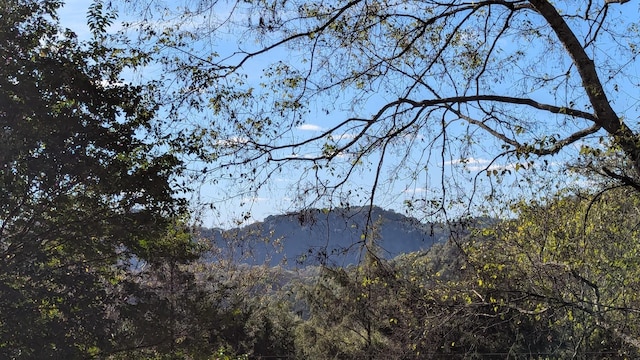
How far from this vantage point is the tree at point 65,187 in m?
6.93

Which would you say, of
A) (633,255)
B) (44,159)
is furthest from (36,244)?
(633,255)

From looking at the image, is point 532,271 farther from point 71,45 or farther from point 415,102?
point 71,45

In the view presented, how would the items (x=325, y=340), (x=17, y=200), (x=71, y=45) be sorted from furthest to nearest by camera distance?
(x=325, y=340), (x=71, y=45), (x=17, y=200)

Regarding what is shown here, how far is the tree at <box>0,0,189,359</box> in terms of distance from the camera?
22.7ft

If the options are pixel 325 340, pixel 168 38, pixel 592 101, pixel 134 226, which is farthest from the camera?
pixel 325 340

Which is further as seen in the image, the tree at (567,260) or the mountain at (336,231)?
the tree at (567,260)

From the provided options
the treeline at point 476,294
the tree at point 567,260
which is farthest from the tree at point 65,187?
the tree at point 567,260

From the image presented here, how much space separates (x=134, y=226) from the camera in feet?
26.7

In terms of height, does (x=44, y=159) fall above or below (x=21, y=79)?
below

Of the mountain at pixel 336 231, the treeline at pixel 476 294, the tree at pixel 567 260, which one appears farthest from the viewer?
the tree at pixel 567 260

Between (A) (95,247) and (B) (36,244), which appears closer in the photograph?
(B) (36,244)

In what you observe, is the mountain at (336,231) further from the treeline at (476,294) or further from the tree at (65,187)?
the tree at (65,187)

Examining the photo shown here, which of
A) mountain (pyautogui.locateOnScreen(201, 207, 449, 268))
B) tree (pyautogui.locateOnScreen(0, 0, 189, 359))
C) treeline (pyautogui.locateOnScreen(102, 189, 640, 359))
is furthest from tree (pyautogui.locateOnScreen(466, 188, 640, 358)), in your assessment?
tree (pyautogui.locateOnScreen(0, 0, 189, 359))

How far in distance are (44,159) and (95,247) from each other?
1710mm
